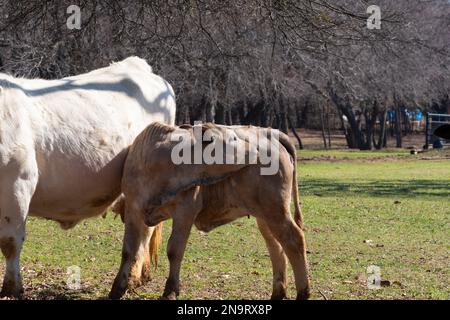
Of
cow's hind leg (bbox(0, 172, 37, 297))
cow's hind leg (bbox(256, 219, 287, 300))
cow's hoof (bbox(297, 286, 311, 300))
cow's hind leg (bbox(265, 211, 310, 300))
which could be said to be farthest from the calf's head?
cow's hoof (bbox(297, 286, 311, 300))

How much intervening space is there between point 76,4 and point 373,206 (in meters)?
7.42

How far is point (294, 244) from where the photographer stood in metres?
6.90

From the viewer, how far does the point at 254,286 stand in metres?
8.11

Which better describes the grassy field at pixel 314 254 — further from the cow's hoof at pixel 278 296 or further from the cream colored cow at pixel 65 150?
the cream colored cow at pixel 65 150

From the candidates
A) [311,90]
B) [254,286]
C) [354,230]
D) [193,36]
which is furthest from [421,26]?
[254,286]

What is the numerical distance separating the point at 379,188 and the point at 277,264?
1317cm

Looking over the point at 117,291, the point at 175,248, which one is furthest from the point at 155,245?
the point at 175,248

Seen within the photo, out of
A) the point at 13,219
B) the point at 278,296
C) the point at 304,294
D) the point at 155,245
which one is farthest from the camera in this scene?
the point at 155,245

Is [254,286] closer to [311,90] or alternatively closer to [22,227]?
[22,227]

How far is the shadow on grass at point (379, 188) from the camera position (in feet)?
61.7

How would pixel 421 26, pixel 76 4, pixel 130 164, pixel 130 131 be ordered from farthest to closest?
1. pixel 421 26
2. pixel 76 4
3. pixel 130 131
4. pixel 130 164

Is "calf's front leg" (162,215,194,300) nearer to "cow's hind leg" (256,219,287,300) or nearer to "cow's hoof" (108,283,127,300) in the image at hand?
"cow's hoof" (108,283,127,300)

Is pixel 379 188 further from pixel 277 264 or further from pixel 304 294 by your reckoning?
pixel 304 294

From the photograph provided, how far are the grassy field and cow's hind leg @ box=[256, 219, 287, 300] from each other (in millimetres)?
227
